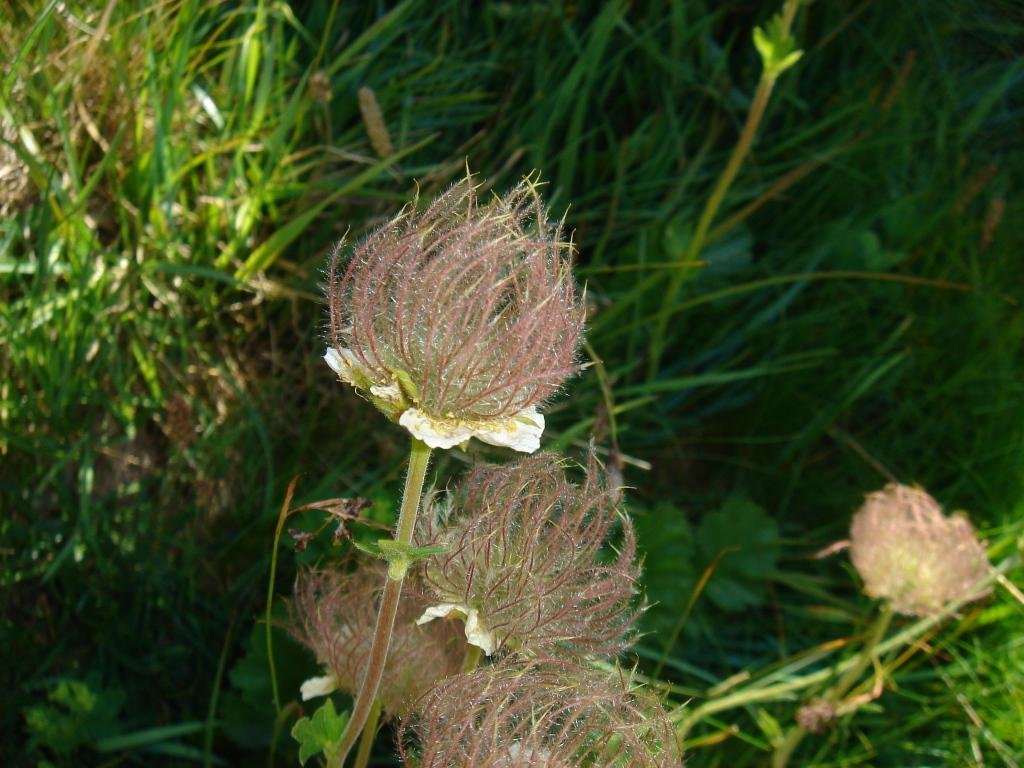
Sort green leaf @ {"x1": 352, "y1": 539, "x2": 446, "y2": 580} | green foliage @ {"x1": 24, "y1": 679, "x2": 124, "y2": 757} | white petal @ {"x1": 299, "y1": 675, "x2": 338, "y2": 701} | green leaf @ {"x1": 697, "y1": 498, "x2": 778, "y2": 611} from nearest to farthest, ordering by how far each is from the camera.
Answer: green leaf @ {"x1": 352, "y1": 539, "x2": 446, "y2": 580} < white petal @ {"x1": 299, "y1": 675, "x2": 338, "y2": 701} < green foliage @ {"x1": 24, "y1": 679, "x2": 124, "y2": 757} < green leaf @ {"x1": 697, "y1": 498, "x2": 778, "y2": 611}

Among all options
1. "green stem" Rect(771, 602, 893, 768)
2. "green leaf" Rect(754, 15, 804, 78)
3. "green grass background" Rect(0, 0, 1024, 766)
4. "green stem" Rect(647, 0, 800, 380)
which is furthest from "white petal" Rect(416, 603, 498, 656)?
"green leaf" Rect(754, 15, 804, 78)

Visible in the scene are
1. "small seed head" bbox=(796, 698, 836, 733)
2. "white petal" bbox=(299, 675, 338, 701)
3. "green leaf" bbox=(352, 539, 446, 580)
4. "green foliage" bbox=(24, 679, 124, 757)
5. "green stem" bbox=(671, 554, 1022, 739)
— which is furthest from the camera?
"green stem" bbox=(671, 554, 1022, 739)

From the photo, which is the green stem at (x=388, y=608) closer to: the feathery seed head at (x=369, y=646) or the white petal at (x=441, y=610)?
the white petal at (x=441, y=610)

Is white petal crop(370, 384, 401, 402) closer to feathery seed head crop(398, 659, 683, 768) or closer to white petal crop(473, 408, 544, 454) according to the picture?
white petal crop(473, 408, 544, 454)

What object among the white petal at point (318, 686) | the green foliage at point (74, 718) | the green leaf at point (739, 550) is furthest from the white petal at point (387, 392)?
the green leaf at point (739, 550)

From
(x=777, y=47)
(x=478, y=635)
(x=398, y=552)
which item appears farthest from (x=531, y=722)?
(x=777, y=47)

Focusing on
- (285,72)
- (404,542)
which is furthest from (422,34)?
(404,542)
